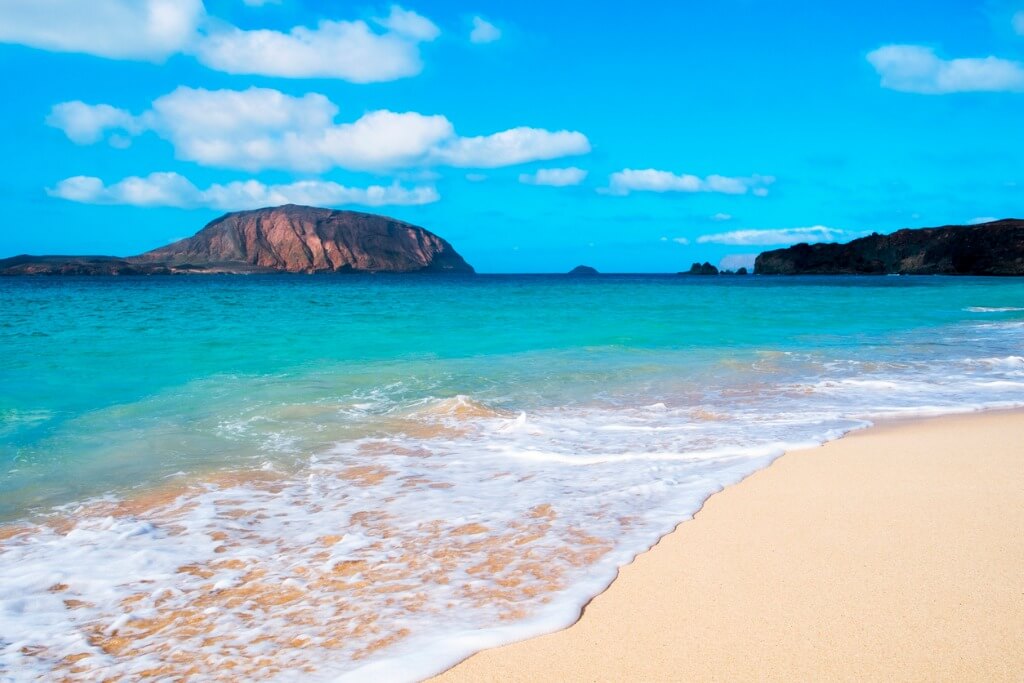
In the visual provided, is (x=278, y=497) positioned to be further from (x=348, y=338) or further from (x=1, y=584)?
(x=348, y=338)

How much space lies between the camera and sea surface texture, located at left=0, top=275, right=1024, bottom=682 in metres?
3.29

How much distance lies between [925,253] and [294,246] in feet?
372

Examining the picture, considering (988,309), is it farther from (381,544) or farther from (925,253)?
(925,253)

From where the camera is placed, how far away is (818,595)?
3354mm

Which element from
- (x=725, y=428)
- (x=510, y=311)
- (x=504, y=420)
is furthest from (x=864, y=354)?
(x=510, y=311)

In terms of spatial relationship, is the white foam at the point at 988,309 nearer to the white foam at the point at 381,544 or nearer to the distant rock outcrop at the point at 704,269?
the white foam at the point at 381,544

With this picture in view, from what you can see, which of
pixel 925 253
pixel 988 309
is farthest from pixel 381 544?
pixel 925 253

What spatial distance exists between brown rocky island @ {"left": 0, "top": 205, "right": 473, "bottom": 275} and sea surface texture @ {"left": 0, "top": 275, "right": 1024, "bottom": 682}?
12579cm

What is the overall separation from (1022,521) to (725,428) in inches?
139

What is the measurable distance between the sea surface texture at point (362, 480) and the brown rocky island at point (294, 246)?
126 metres

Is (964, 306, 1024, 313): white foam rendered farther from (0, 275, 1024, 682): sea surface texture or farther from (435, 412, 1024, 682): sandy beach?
(435, 412, 1024, 682): sandy beach

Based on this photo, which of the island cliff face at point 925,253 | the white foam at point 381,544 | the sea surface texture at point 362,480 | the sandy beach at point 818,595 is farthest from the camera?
the island cliff face at point 925,253

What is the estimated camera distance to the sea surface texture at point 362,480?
3.29 m

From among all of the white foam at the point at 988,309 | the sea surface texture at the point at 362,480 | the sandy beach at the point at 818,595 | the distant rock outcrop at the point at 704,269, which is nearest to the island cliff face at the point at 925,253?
the distant rock outcrop at the point at 704,269
